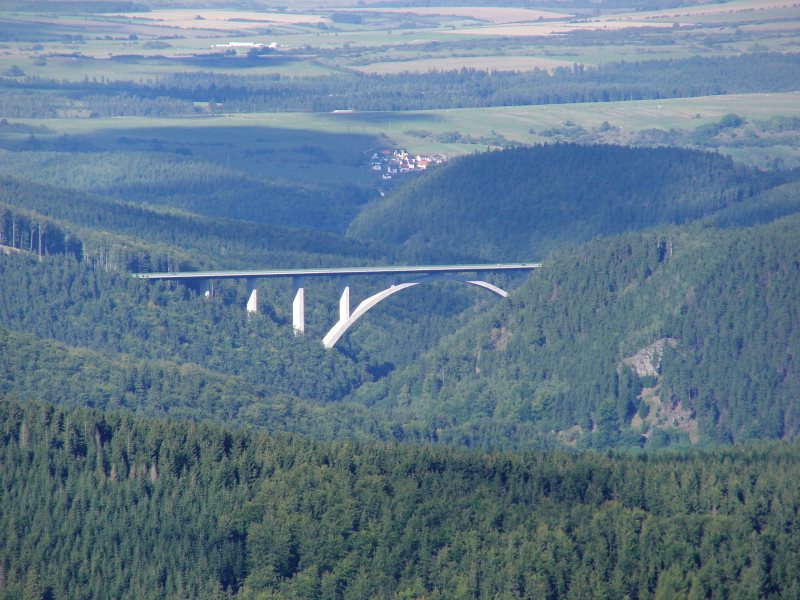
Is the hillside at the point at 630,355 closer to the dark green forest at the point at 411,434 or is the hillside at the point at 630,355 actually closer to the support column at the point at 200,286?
the dark green forest at the point at 411,434

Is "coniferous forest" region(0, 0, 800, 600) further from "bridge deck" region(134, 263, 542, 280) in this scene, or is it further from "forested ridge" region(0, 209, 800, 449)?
"bridge deck" region(134, 263, 542, 280)

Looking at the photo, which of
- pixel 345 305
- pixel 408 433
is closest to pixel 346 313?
pixel 345 305

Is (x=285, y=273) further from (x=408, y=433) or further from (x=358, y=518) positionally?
(x=358, y=518)

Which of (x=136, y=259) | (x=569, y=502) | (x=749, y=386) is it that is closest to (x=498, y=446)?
(x=749, y=386)

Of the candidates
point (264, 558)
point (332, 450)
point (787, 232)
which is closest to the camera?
point (264, 558)

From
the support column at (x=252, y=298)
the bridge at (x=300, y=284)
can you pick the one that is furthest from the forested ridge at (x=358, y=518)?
the support column at (x=252, y=298)

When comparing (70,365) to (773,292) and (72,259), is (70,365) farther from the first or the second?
(773,292)
